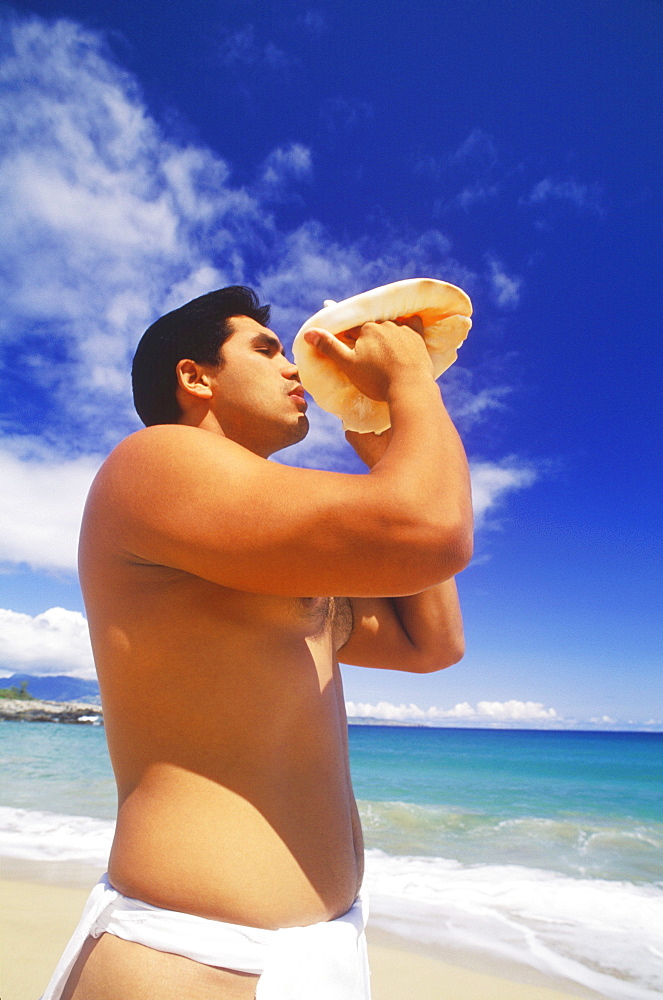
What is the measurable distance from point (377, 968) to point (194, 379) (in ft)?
13.3

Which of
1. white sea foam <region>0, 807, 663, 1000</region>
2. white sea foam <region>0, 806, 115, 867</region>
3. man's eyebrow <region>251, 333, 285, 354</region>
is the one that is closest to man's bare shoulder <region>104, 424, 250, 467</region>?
man's eyebrow <region>251, 333, 285, 354</region>

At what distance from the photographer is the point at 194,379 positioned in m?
1.66

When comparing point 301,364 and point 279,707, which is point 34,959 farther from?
point 301,364

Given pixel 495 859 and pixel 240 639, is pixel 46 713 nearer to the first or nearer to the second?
pixel 495 859

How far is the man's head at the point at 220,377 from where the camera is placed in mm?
1604

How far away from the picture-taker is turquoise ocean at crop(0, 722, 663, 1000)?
443cm

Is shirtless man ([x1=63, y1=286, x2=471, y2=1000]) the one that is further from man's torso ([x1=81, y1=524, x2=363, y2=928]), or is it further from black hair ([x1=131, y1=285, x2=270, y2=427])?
black hair ([x1=131, y1=285, x2=270, y2=427])

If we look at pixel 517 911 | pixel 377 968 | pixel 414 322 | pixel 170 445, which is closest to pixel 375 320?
pixel 414 322

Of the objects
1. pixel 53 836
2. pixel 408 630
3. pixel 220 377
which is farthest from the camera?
pixel 53 836

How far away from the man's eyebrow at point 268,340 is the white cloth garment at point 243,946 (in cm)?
134

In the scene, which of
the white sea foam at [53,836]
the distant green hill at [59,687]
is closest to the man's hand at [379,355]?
the white sea foam at [53,836]

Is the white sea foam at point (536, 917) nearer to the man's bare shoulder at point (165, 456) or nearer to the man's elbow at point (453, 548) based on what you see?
the man's elbow at point (453, 548)

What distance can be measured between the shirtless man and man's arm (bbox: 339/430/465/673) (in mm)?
358

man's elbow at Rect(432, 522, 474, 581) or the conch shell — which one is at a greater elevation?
the conch shell
